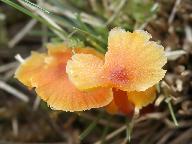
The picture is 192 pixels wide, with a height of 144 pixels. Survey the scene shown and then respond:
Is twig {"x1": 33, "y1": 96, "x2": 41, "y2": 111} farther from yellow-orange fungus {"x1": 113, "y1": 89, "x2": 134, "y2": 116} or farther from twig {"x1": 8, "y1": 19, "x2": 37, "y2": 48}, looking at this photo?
yellow-orange fungus {"x1": 113, "y1": 89, "x2": 134, "y2": 116}

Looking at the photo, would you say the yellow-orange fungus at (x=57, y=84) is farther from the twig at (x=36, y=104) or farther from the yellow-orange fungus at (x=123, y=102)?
the twig at (x=36, y=104)

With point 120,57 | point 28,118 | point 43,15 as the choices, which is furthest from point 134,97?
point 28,118

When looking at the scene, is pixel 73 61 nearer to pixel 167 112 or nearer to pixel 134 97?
pixel 134 97

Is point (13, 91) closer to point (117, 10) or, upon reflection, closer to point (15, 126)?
point (15, 126)

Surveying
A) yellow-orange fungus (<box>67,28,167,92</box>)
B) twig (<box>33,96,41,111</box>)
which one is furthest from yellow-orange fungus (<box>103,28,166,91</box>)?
twig (<box>33,96,41,111</box>)

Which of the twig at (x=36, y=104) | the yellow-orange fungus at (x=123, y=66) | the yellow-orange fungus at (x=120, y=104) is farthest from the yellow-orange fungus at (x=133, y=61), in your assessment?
the twig at (x=36, y=104)

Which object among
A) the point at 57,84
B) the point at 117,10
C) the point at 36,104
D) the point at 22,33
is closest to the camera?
the point at 57,84

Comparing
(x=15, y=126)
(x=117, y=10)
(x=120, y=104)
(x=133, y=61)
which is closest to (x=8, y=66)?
(x=15, y=126)
